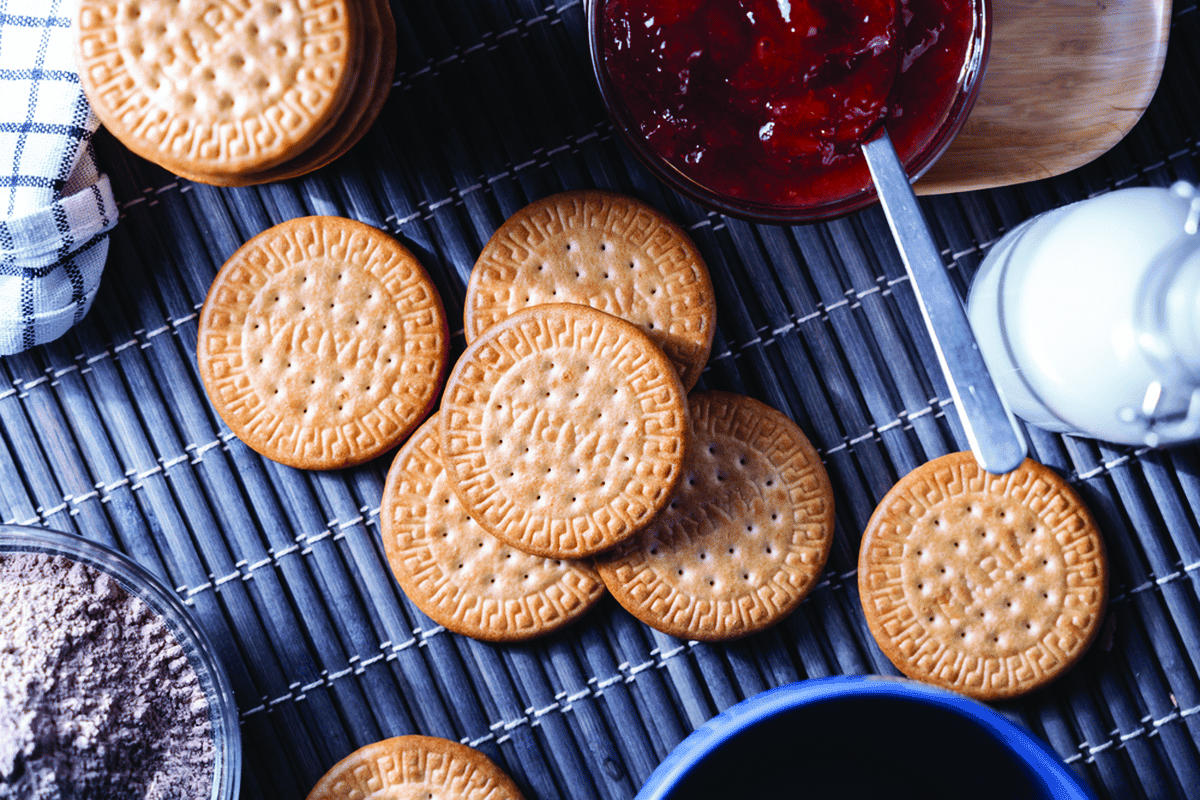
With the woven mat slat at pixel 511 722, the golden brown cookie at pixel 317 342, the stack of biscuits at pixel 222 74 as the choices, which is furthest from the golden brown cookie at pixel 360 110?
the woven mat slat at pixel 511 722

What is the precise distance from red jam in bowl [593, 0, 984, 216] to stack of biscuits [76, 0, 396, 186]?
0.29 meters

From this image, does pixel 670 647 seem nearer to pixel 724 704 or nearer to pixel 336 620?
pixel 724 704

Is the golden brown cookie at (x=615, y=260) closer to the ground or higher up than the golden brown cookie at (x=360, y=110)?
closer to the ground

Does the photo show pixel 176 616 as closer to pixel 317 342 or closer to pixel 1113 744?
pixel 317 342

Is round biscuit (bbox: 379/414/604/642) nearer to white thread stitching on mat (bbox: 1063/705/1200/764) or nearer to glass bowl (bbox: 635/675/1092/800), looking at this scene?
glass bowl (bbox: 635/675/1092/800)

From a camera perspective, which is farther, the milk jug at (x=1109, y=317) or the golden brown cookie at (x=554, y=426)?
the golden brown cookie at (x=554, y=426)

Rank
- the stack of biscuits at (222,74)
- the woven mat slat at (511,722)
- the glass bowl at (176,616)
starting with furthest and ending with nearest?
1. the woven mat slat at (511,722)
2. the glass bowl at (176,616)
3. the stack of biscuits at (222,74)

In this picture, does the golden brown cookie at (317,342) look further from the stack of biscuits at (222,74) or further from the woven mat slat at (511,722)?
the woven mat slat at (511,722)

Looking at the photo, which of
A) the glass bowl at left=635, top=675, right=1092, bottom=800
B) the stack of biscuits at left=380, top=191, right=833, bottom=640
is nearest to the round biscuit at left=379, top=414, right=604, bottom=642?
the stack of biscuits at left=380, top=191, right=833, bottom=640

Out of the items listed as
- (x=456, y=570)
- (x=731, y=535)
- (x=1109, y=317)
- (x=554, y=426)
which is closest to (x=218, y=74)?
(x=554, y=426)

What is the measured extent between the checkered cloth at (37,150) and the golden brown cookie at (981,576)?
1.11 meters

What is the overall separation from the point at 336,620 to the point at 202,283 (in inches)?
19.3

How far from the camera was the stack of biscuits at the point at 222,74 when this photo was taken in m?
0.92

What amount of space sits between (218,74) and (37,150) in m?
0.31
